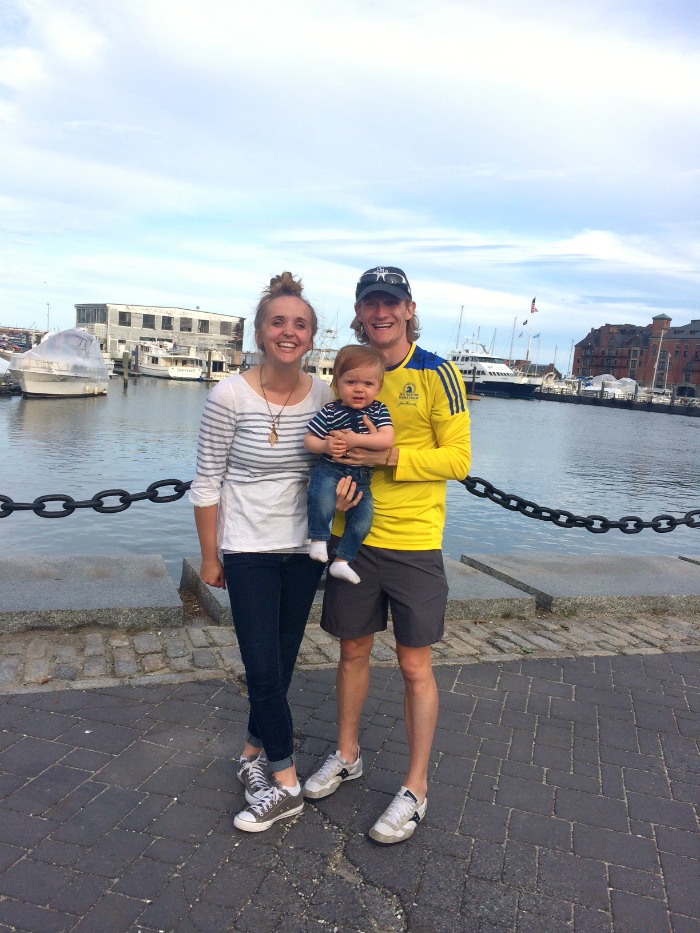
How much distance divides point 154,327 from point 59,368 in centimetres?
5315

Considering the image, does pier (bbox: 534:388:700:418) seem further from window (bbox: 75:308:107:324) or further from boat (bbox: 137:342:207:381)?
window (bbox: 75:308:107:324)

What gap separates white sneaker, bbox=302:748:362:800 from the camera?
10.7ft

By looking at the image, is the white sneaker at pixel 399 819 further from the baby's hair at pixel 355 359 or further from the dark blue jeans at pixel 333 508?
the baby's hair at pixel 355 359

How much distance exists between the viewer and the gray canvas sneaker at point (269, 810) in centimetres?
299

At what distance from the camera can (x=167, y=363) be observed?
275 feet

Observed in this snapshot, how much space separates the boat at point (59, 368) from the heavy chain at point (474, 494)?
42847 mm

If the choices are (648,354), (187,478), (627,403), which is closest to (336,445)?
(187,478)

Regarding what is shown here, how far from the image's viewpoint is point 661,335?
12512cm

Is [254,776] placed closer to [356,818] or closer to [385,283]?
[356,818]

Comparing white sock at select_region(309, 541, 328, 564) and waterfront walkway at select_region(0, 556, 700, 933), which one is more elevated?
white sock at select_region(309, 541, 328, 564)

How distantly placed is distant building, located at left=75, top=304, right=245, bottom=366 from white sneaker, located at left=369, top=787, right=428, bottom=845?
305 ft

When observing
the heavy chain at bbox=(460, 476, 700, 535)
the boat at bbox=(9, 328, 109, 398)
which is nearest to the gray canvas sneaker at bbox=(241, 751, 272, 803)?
the heavy chain at bbox=(460, 476, 700, 535)

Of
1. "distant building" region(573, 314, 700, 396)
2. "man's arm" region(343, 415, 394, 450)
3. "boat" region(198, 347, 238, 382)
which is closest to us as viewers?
"man's arm" region(343, 415, 394, 450)

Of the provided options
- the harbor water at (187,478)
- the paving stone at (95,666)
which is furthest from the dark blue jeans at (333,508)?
the harbor water at (187,478)
